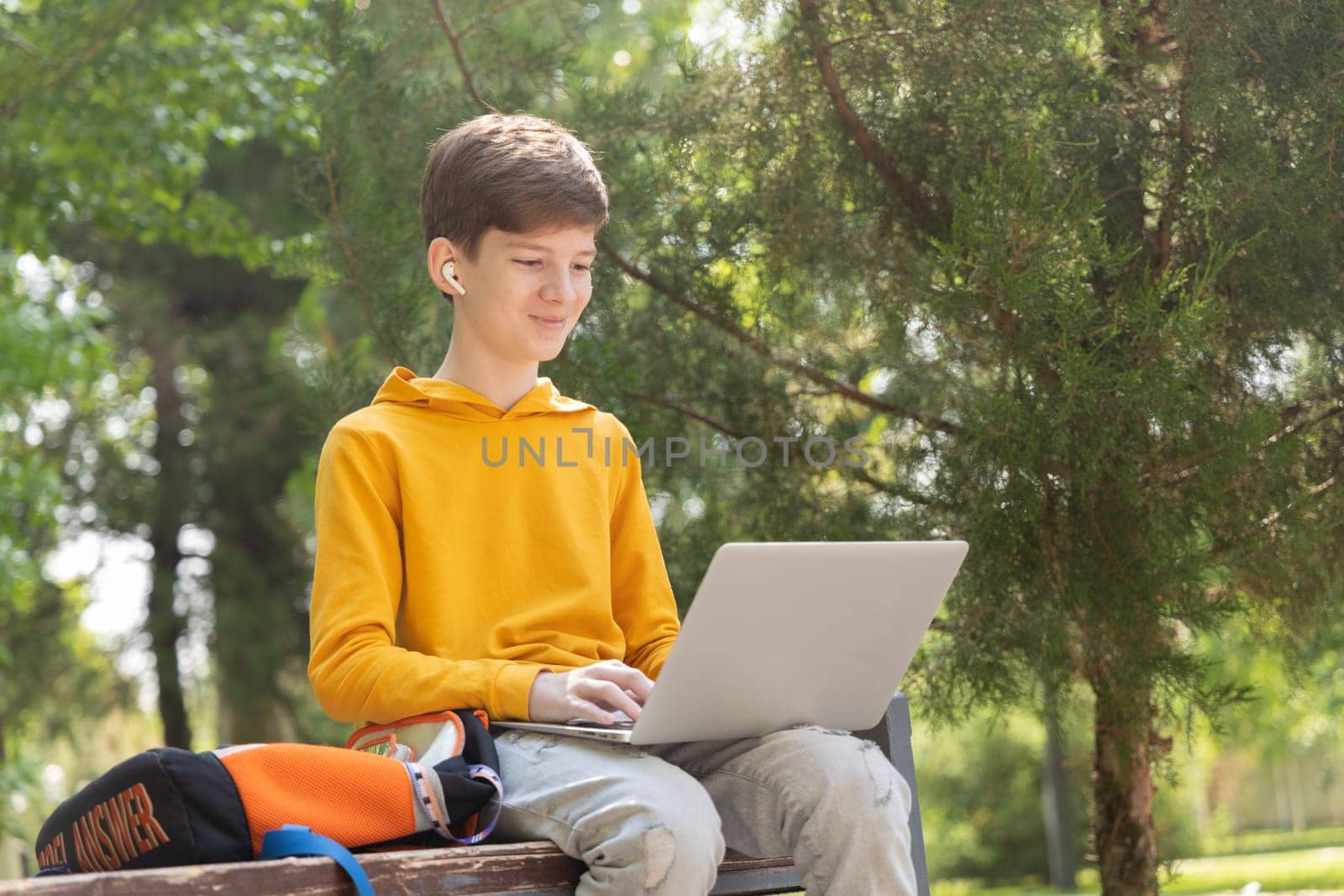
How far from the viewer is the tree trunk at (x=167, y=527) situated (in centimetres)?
775

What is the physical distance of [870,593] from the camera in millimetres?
1528

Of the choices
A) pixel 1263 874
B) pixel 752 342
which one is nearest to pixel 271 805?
pixel 752 342

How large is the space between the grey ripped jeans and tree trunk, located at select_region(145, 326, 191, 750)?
642cm

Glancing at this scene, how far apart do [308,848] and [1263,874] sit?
5.79 metres

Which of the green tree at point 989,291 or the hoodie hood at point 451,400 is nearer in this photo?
the hoodie hood at point 451,400

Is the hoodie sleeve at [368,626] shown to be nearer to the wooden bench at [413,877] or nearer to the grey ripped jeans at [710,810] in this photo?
the grey ripped jeans at [710,810]

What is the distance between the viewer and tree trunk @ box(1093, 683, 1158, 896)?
108 inches

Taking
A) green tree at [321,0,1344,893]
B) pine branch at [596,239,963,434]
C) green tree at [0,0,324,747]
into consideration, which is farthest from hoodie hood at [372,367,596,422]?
green tree at [0,0,324,747]

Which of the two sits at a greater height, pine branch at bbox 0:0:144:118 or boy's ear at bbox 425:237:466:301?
pine branch at bbox 0:0:144:118

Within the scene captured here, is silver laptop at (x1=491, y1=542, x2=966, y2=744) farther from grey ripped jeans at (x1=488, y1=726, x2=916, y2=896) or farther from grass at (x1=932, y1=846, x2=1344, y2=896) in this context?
grass at (x1=932, y1=846, x2=1344, y2=896)

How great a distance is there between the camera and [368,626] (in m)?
1.64

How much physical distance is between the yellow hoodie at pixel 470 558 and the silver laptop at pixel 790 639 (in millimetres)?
147

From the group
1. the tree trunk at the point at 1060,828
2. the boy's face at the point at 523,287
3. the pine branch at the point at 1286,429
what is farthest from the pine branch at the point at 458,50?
the tree trunk at the point at 1060,828

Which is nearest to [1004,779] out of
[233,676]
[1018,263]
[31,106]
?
[233,676]
